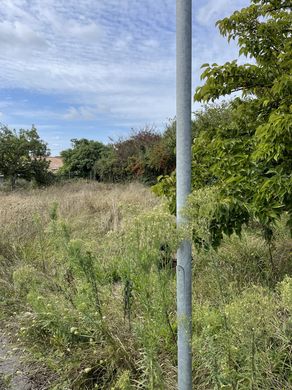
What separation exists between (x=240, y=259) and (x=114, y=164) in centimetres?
2005

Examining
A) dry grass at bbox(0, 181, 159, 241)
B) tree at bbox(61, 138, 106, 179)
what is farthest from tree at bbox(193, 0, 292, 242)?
tree at bbox(61, 138, 106, 179)

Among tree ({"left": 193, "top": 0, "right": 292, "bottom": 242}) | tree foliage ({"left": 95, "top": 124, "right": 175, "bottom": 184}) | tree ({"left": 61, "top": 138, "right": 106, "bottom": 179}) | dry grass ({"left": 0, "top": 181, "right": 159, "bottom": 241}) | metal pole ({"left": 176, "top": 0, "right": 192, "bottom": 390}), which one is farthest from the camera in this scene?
tree ({"left": 61, "top": 138, "right": 106, "bottom": 179})

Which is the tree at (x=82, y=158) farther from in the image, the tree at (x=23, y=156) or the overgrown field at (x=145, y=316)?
the overgrown field at (x=145, y=316)

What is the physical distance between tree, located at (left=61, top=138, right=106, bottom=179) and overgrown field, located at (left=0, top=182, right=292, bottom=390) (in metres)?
25.6

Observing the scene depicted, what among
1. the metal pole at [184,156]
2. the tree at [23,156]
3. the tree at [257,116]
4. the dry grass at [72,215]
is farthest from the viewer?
the tree at [23,156]

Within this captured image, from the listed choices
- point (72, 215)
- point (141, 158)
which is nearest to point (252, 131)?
point (72, 215)

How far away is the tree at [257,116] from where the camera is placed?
241cm

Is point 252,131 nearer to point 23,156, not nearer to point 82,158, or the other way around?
point 23,156

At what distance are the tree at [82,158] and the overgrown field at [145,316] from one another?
25.6m

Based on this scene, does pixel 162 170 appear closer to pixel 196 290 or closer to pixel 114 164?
pixel 114 164

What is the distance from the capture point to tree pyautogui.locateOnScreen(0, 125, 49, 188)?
21141mm

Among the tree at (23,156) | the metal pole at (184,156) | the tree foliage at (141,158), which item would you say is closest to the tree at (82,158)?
the tree foliage at (141,158)

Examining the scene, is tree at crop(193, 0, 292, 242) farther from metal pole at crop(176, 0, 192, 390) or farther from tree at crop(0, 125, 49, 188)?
tree at crop(0, 125, 49, 188)

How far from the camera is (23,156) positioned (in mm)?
21547
